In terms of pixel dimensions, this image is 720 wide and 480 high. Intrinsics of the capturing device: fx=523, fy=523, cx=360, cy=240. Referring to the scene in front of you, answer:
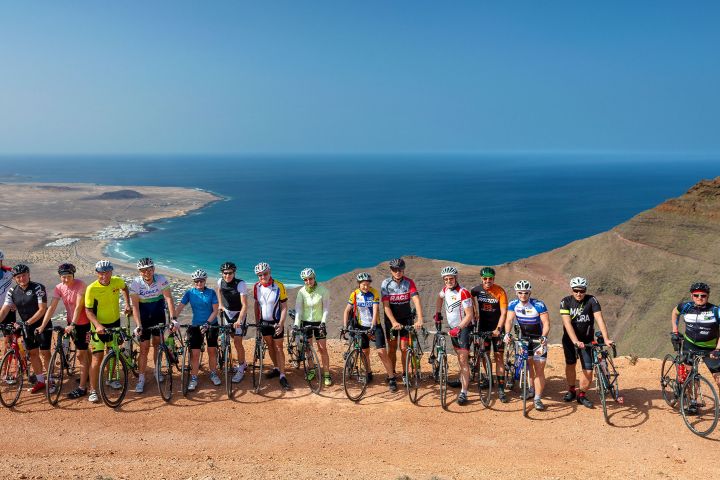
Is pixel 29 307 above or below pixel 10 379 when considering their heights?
above

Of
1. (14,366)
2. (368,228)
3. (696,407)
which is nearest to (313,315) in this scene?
(14,366)

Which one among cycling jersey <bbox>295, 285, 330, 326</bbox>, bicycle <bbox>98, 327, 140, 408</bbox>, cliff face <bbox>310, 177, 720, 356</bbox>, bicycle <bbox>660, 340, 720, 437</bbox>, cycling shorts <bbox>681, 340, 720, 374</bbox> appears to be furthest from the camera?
cliff face <bbox>310, 177, 720, 356</bbox>

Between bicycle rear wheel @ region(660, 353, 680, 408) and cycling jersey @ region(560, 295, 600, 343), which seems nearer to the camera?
cycling jersey @ region(560, 295, 600, 343)

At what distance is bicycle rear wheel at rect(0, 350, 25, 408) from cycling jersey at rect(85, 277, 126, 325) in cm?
194

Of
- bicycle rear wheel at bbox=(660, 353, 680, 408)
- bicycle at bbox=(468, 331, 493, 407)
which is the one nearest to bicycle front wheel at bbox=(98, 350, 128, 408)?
bicycle at bbox=(468, 331, 493, 407)

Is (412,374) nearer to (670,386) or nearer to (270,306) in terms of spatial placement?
(270,306)

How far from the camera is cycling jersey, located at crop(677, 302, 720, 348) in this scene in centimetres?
870

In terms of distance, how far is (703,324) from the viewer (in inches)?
343

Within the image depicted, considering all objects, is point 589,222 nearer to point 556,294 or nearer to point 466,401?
point 556,294

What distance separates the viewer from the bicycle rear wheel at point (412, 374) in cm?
962

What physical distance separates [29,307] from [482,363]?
8.38m

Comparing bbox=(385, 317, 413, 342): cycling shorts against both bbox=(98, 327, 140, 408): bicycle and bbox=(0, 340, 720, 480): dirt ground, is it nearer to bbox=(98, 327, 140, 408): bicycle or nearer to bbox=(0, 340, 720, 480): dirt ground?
bbox=(0, 340, 720, 480): dirt ground

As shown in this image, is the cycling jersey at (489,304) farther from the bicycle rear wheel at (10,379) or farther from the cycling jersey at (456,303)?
the bicycle rear wheel at (10,379)

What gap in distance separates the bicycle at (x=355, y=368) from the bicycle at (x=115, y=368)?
394 cm
